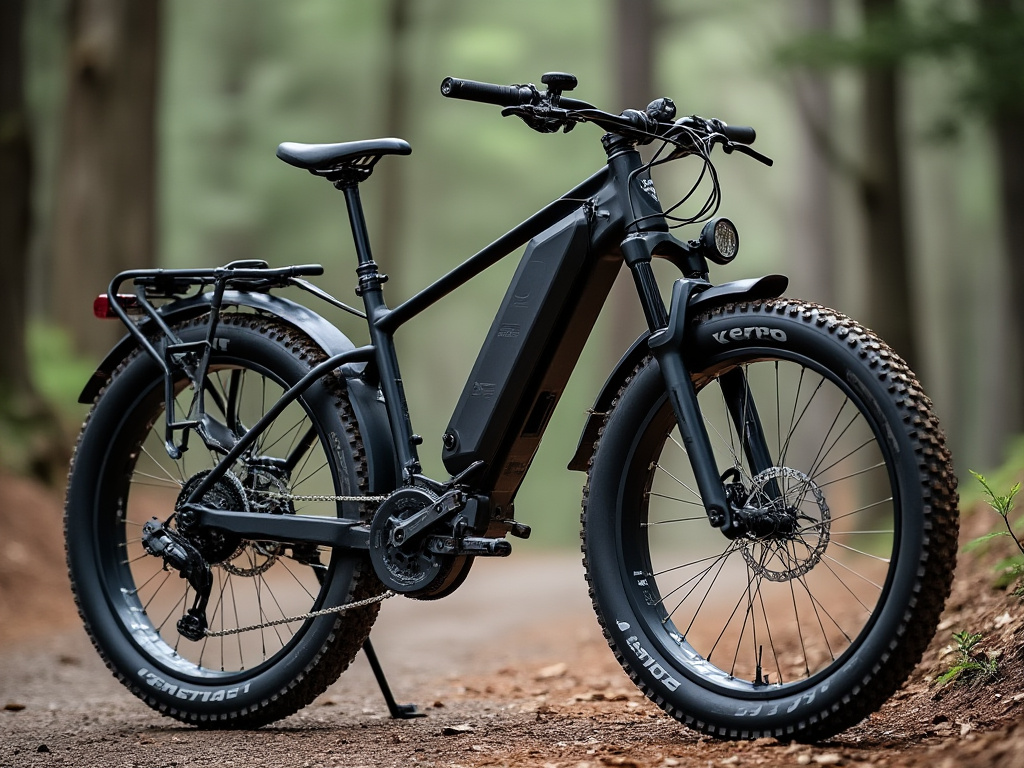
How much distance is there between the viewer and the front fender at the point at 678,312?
325 centimetres

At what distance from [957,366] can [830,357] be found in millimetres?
26361

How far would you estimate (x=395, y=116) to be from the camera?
23.0 metres

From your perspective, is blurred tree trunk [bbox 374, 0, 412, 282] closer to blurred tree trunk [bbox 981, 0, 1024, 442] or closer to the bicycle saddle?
blurred tree trunk [bbox 981, 0, 1024, 442]

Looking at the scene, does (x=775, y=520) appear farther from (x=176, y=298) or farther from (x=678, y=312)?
(x=176, y=298)

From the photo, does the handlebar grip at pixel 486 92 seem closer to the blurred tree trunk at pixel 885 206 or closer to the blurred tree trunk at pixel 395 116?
the blurred tree trunk at pixel 885 206

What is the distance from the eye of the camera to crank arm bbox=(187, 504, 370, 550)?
12.4 feet

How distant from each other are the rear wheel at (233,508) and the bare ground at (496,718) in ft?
0.55

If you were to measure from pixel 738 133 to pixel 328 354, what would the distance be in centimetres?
150

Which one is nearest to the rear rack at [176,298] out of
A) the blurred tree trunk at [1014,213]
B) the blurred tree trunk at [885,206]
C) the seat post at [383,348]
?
the seat post at [383,348]

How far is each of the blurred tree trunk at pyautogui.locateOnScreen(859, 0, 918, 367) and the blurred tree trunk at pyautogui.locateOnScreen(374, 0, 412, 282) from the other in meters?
11.9

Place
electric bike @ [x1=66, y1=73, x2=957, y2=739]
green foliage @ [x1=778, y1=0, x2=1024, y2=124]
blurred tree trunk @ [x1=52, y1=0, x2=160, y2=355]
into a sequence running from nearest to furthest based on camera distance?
electric bike @ [x1=66, y1=73, x2=957, y2=739] → green foliage @ [x1=778, y1=0, x2=1024, y2=124] → blurred tree trunk @ [x1=52, y1=0, x2=160, y2=355]

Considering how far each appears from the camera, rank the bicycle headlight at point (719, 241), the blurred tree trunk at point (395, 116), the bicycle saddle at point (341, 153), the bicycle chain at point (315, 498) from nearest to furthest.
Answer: the bicycle headlight at point (719, 241), the bicycle chain at point (315, 498), the bicycle saddle at point (341, 153), the blurred tree trunk at point (395, 116)

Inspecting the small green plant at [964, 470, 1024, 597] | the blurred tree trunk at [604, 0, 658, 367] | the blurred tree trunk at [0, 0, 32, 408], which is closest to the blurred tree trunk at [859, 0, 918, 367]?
the blurred tree trunk at [604, 0, 658, 367]

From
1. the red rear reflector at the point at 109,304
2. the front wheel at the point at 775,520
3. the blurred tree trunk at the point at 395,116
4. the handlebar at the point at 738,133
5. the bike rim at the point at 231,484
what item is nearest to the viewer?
the front wheel at the point at 775,520
